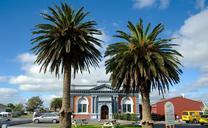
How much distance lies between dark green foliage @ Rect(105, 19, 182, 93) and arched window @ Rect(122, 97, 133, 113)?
114ft

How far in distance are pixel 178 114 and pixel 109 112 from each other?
23.1 metres

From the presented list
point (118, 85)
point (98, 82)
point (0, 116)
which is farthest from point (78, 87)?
point (118, 85)

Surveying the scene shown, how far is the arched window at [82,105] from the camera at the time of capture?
6388cm

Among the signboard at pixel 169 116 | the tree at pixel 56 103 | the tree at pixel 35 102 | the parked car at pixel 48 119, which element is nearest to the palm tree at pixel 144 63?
the signboard at pixel 169 116

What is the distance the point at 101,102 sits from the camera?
63.4 metres

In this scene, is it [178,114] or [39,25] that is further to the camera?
[178,114]

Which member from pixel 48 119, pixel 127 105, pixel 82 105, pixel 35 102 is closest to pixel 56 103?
pixel 35 102

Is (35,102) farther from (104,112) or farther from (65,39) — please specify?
(65,39)

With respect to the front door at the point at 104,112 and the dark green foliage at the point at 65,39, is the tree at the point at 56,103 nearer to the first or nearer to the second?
the front door at the point at 104,112

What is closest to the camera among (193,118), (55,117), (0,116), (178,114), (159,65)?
(159,65)

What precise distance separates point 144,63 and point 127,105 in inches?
1463

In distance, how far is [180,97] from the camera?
7831 centimetres

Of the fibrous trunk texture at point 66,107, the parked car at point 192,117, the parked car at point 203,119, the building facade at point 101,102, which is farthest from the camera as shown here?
the building facade at point 101,102

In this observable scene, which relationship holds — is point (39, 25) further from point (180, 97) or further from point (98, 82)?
point (180, 97)
